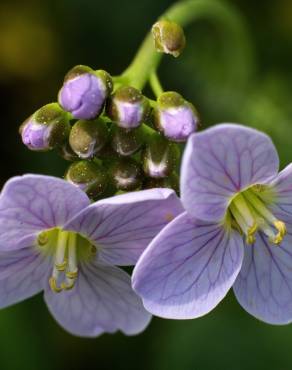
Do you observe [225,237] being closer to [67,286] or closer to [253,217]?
[253,217]

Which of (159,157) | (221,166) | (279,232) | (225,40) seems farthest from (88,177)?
(225,40)

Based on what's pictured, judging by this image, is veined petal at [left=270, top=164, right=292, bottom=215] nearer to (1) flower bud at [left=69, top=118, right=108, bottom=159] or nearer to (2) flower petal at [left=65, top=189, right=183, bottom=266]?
(2) flower petal at [left=65, top=189, right=183, bottom=266]

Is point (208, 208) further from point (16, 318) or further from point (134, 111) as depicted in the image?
point (16, 318)

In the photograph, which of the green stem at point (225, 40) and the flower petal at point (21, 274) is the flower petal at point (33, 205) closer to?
the flower petal at point (21, 274)

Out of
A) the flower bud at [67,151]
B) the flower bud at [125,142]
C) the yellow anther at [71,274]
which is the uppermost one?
the flower bud at [125,142]

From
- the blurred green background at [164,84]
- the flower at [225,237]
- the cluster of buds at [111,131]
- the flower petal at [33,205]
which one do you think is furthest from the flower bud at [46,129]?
the blurred green background at [164,84]

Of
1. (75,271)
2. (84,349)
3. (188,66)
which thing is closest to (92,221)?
(75,271)
